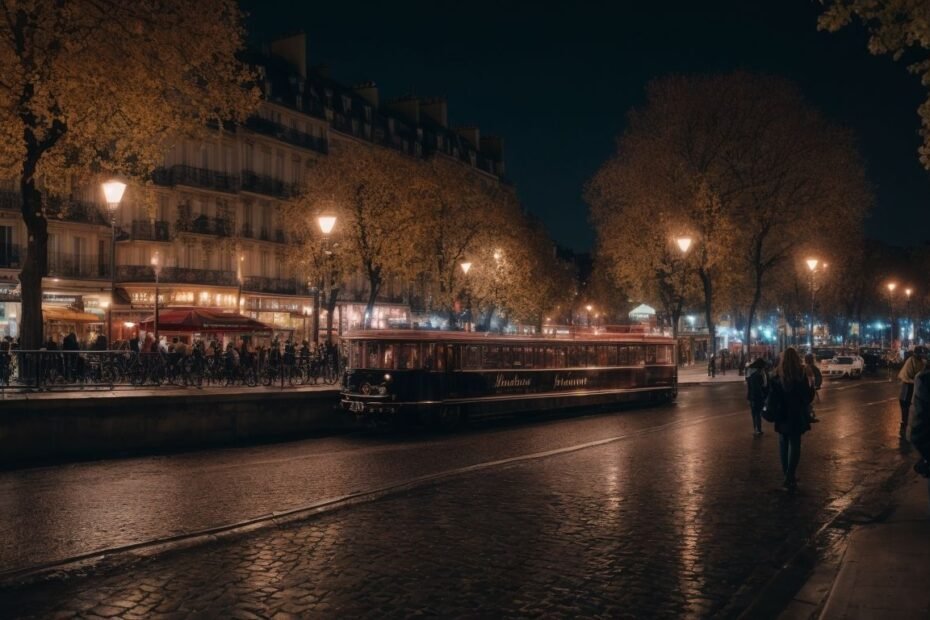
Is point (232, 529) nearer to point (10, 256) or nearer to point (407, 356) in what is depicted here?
point (407, 356)

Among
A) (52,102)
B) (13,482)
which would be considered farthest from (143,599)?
(52,102)

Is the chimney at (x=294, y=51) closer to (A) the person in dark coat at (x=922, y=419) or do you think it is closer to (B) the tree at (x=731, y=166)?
(B) the tree at (x=731, y=166)

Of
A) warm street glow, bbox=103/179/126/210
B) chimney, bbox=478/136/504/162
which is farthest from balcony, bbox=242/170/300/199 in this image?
chimney, bbox=478/136/504/162

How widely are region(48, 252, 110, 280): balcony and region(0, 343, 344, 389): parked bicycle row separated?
65.4 ft

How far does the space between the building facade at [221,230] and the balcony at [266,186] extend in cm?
8

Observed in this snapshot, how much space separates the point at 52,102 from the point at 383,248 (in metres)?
22.3

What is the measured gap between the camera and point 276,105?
60.5 metres

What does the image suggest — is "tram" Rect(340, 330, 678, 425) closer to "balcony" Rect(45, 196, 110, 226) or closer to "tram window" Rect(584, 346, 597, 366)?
"tram window" Rect(584, 346, 597, 366)

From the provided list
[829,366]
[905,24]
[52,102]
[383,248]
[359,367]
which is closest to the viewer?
[905,24]

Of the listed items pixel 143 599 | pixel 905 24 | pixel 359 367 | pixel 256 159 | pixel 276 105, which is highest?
pixel 276 105

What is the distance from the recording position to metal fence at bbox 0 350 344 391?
61.2ft

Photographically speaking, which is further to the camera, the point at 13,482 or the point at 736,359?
the point at 736,359

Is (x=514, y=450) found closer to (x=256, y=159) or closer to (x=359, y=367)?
(x=359, y=367)

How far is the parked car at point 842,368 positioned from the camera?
53.2m
